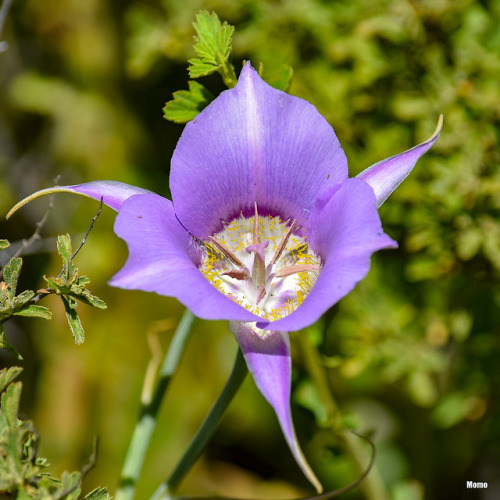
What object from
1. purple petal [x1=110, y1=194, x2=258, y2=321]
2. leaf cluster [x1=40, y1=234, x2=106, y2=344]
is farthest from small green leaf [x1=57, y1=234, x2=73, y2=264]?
purple petal [x1=110, y1=194, x2=258, y2=321]

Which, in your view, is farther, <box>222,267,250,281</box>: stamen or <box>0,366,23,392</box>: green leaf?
<box>222,267,250,281</box>: stamen

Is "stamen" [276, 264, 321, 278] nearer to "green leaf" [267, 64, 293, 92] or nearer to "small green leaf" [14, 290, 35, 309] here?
"green leaf" [267, 64, 293, 92]

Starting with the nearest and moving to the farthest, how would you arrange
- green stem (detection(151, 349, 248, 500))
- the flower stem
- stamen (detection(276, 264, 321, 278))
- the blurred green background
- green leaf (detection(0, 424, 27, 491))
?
1. green leaf (detection(0, 424, 27, 491))
2. green stem (detection(151, 349, 248, 500))
3. stamen (detection(276, 264, 321, 278))
4. the flower stem
5. the blurred green background

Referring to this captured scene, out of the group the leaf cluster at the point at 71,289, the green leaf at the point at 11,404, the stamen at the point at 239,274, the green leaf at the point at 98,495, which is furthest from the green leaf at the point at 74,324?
the stamen at the point at 239,274

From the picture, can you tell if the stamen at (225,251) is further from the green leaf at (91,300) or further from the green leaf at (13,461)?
the green leaf at (13,461)

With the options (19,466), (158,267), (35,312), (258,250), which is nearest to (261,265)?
(258,250)

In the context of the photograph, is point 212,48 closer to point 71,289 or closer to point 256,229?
point 256,229
